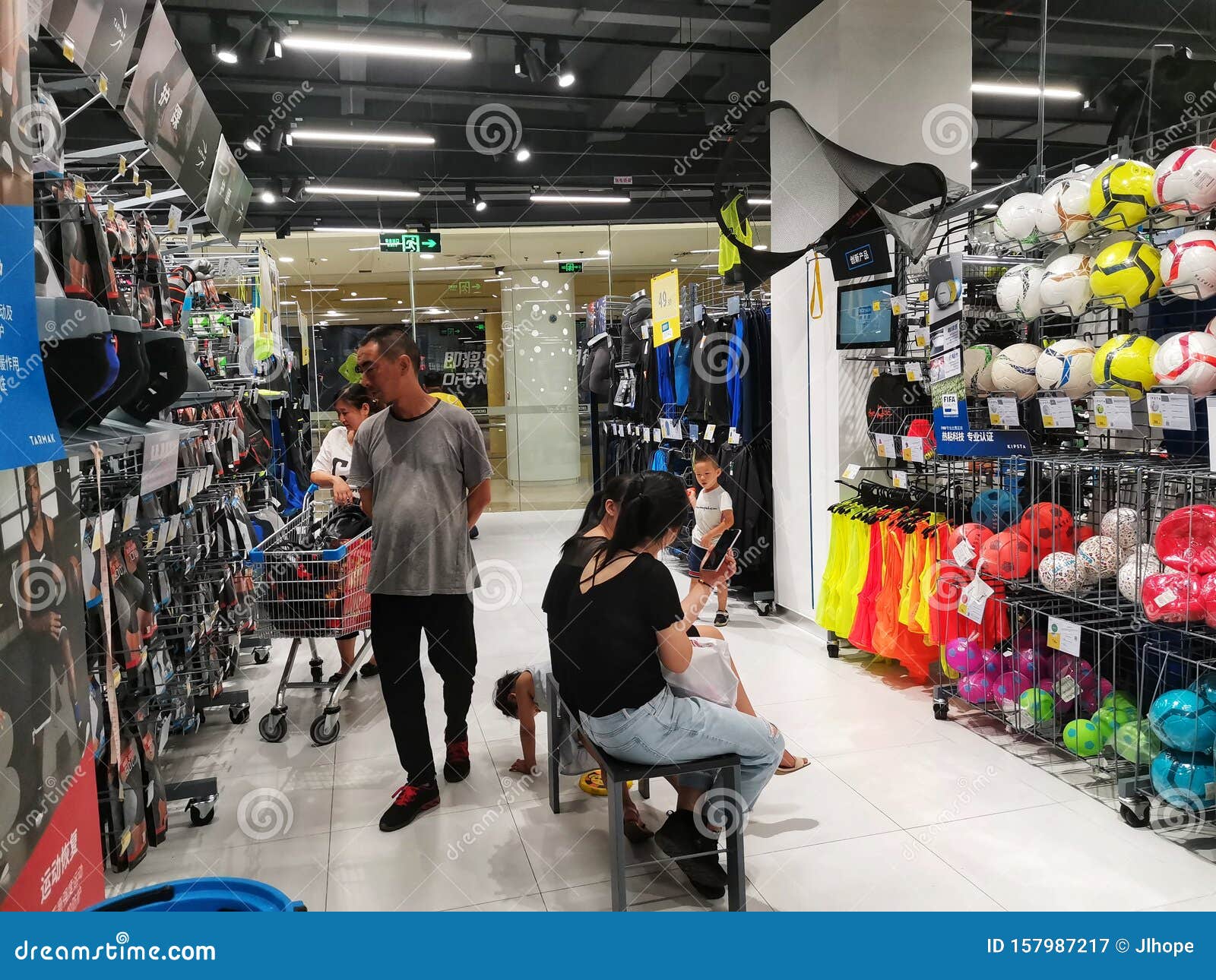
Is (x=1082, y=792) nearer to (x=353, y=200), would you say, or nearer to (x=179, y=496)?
(x=179, y=496)

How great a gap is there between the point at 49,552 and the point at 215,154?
10.3 feet

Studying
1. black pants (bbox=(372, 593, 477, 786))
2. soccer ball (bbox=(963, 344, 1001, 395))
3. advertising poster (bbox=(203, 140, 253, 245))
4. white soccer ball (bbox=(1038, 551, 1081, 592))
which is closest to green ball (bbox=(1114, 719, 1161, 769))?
white soccer ball (bbox=(1038, 551, 1081, 592))

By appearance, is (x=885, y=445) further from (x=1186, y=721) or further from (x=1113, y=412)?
(x=1186, y=721)

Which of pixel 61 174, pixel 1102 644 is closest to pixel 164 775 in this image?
pixel 61 174

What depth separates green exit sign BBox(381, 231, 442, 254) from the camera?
1180 centimetres

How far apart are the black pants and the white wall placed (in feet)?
9.40

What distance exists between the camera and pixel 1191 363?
2727mm

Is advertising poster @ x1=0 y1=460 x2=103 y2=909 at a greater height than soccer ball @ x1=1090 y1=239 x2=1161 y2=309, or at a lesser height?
lesser

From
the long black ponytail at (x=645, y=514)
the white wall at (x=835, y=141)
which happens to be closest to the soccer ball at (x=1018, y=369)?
the white wall at (x=835, y=141)

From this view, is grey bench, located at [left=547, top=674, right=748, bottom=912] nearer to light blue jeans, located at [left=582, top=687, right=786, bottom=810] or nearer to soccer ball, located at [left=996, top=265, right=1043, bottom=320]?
light blue jeans, located at [left=582, top=687, right=786, bottom=810]

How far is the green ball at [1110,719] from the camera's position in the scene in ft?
10.7

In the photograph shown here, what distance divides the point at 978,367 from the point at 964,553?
0.82 m

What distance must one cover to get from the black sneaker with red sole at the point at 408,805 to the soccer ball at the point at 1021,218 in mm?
3116

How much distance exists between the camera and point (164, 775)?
145 inches
